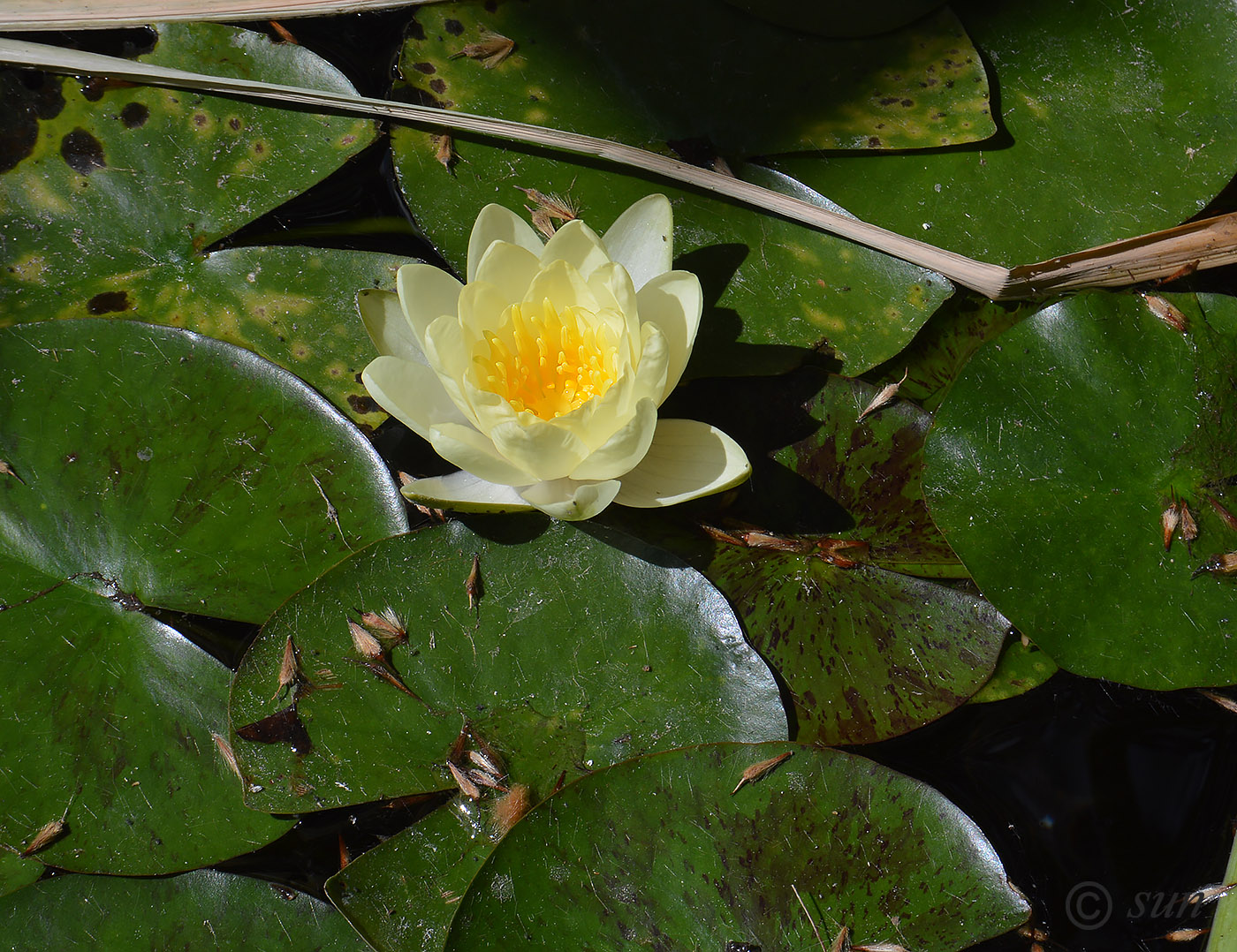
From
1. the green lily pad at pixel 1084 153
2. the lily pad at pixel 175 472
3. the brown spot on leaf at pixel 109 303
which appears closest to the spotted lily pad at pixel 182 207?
the brown spot on leaf at pixel 109 303

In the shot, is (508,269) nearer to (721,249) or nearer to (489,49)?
(721,249)

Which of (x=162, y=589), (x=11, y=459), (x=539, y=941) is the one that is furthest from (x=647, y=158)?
(x=539, y=941)

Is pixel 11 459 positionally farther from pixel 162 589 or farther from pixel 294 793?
pixel 294 793

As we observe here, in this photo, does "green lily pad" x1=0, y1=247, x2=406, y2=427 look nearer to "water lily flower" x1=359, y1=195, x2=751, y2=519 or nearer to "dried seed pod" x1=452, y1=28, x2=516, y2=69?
"water lily flower" x1=359, y1=195, x2=751, y2=519

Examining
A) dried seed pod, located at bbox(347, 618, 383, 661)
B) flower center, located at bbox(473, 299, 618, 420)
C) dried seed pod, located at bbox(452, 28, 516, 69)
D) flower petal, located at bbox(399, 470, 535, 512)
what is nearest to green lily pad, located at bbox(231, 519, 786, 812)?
dried seed pod, located at bbox(347, 618, 383, 661)

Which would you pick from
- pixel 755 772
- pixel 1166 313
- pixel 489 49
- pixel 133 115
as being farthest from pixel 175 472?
pixel 1166 313
